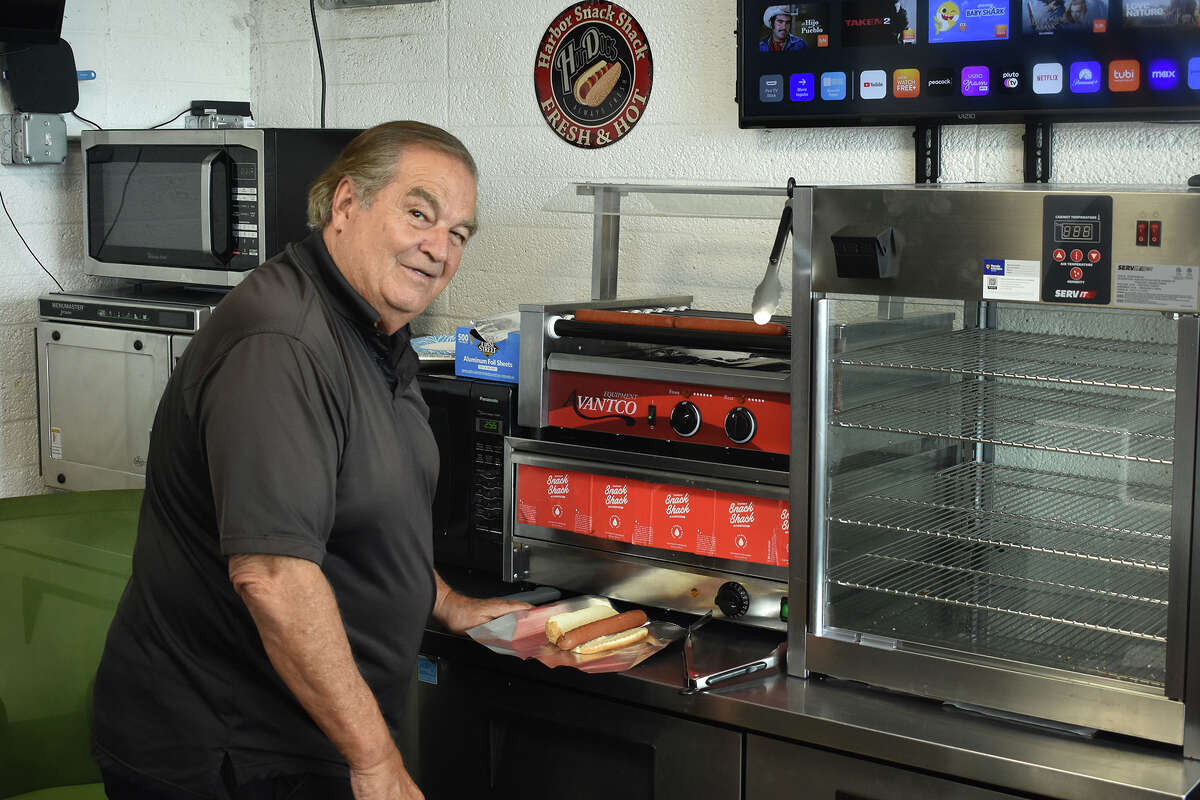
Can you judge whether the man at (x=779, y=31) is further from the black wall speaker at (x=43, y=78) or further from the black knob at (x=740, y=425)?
the black wall speaker at (x=43, y=78)

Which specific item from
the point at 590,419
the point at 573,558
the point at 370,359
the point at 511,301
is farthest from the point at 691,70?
the point at 370,359

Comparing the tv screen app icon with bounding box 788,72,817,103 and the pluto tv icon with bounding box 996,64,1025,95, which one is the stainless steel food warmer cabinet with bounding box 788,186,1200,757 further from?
the tv screen app icon with bounding box 788,72,817,103

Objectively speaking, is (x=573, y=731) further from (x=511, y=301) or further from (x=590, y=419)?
(x=511, y=301)

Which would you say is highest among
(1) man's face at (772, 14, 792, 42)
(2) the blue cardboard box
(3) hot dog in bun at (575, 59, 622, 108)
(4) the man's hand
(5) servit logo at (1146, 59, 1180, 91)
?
(1) man's face at (772, 14, 792, 42)

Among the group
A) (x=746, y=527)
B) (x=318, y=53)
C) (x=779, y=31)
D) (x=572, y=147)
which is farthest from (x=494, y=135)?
(x=746, y=527)

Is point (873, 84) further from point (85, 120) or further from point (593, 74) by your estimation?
point (85, 120)

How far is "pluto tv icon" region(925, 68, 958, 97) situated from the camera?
7.29ft

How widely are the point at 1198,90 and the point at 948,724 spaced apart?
1090 millimetres

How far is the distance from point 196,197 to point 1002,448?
182 cm

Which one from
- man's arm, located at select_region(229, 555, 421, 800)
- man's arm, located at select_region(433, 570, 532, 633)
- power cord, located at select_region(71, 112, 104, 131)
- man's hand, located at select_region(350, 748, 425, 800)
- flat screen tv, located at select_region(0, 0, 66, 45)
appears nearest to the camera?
man's arm, located at select_region(229, 555, 421, 800)

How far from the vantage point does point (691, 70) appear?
262 centimetres

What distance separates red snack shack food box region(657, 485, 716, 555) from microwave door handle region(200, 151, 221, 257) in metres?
1.30

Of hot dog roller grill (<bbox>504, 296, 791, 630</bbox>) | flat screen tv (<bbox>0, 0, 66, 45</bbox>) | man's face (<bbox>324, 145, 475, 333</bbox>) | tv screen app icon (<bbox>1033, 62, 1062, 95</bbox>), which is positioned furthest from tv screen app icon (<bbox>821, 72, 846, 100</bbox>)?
flat screen tv (<bbox>0, 0, 66, 45</bbox>)

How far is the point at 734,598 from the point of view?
2.01m
